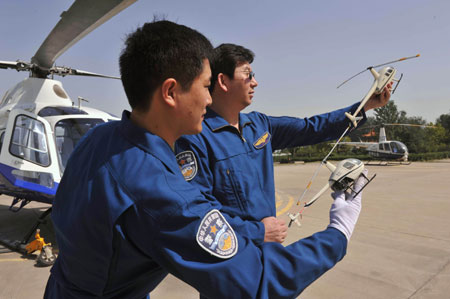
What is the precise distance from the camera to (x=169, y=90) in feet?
3.35

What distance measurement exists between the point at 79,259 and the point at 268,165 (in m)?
1.40

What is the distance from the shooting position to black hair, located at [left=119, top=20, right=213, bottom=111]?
1.01 metres

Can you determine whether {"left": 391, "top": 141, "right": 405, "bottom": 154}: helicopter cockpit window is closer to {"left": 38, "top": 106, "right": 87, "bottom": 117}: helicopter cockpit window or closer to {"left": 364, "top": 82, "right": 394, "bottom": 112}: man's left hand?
{"left": 38, "top": 106, "right": 87, "bottom": 117}: helicopter cockpit window

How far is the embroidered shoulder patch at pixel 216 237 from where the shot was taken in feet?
2.79

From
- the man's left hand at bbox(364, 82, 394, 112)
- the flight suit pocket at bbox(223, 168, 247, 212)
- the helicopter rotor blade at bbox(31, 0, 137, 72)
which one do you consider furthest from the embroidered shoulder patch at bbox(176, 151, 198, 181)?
the helicopter rotor blade at bbox(31, 0, 137, 72)

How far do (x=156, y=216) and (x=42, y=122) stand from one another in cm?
611

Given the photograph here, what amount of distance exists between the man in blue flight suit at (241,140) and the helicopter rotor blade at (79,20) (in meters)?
1.43

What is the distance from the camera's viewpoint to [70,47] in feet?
16.9

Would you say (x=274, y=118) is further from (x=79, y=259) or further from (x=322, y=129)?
(x=79, y=259)

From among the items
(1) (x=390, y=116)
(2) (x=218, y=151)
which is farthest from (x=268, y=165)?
(1) (x=390, y=116)

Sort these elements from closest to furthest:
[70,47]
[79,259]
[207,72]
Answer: [79,259] → [207,72] → [70,47]

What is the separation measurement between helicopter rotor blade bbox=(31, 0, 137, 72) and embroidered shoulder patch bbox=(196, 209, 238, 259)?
2.65 meters

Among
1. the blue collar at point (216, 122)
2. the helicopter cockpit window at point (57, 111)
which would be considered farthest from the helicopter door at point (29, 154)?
the blue collar at point (216, 122)

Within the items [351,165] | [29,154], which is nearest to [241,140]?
[351,165]
